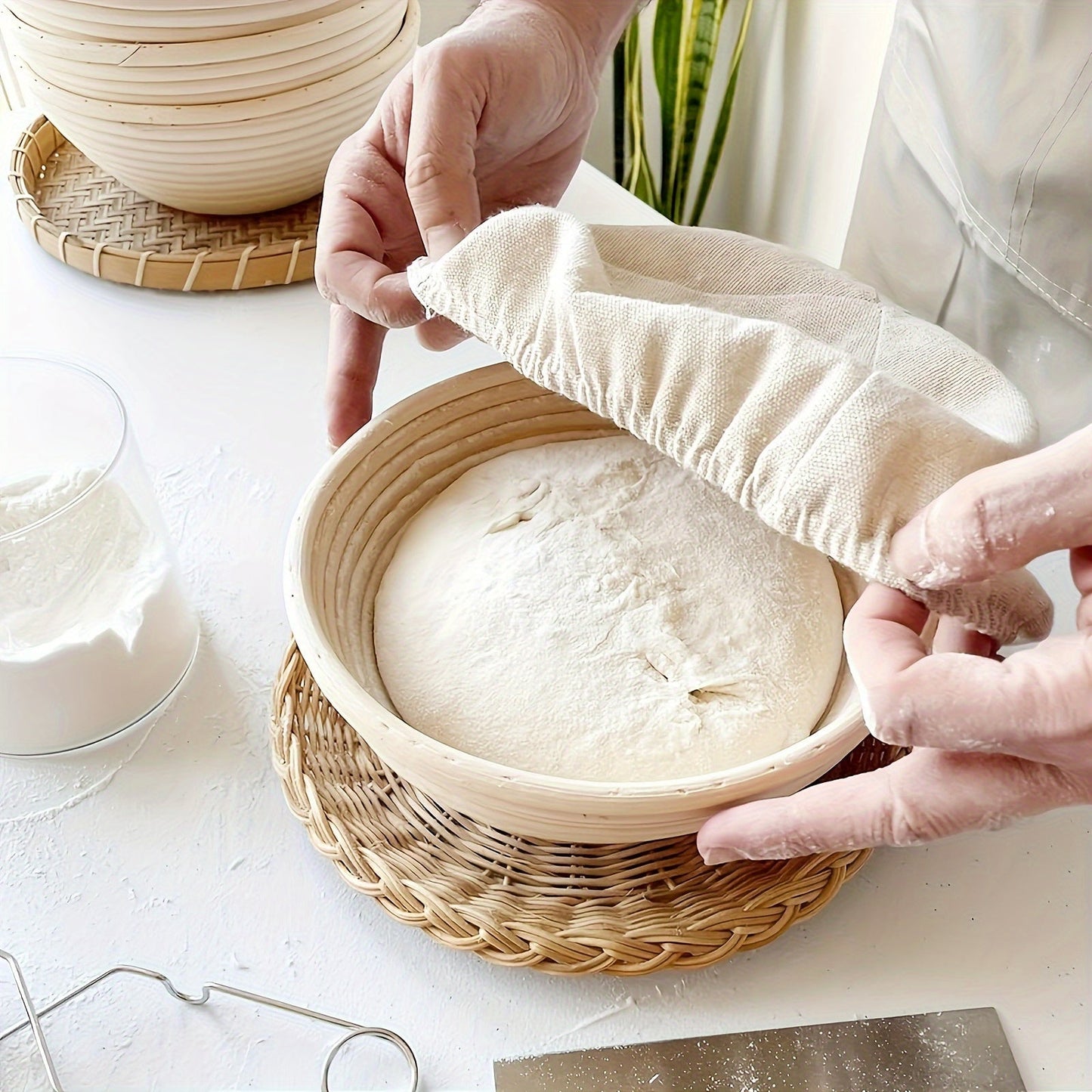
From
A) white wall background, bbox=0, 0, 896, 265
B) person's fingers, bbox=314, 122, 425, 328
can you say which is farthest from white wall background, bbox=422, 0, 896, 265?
person's fingers, bbox=314, 122, 425, 328

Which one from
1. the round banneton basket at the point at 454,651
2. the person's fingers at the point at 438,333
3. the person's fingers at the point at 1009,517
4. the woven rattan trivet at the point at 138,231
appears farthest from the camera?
the woven rattan trivet at the point at 138,231

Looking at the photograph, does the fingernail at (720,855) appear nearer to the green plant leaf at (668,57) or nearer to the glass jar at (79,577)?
the glass jar at (79,577)

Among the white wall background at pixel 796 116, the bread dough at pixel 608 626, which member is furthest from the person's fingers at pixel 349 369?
the white wall background at pixel 796 116

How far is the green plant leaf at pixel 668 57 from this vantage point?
1481 millimetres

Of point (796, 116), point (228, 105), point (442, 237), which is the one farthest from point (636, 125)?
point (442, 237)

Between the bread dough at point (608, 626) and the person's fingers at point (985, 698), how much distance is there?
5.3 inches

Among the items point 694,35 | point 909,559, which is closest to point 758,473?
point 909,559

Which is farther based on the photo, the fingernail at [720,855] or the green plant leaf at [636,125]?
the green plant leaf at [636,125]

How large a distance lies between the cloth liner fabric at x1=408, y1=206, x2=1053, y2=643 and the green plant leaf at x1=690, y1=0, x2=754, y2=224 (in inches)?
40.1

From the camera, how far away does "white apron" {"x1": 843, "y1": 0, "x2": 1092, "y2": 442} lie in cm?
66

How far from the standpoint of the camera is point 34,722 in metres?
0.63

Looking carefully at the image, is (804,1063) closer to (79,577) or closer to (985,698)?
(985,698)

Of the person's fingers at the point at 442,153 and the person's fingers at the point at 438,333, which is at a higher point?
the person's fingers at the point at 442,153

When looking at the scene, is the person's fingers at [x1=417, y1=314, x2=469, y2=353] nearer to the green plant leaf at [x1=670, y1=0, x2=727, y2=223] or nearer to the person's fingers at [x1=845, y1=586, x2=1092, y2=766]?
the person's fingers at [x1=845, y1=586, x2=1092, y2=766]
